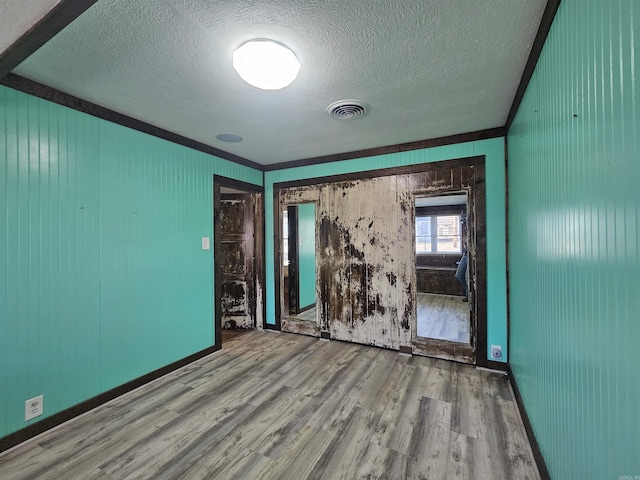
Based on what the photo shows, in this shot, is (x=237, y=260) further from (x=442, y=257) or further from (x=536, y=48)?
(x=442, y=257)

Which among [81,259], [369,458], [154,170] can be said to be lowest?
[369,458]

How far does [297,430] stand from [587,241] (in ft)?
6.33

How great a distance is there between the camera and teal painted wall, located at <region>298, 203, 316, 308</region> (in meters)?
4.79

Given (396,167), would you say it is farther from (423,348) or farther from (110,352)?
(110,352)

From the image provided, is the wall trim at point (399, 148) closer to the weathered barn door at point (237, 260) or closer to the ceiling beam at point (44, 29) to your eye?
the weathered barn door at point (237, 260)

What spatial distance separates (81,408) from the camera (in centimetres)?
205

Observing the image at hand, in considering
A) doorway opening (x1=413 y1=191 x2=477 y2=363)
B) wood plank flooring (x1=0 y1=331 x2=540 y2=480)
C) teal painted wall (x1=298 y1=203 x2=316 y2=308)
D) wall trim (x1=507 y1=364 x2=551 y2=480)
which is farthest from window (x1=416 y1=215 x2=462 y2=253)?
wall trim (x1=507 y1=364 x2=551 y2=480)

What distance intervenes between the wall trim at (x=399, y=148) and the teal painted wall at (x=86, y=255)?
4.34ft

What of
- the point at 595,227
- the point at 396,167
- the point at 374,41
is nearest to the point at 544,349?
the point at 595,227

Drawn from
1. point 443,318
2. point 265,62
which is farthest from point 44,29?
point 443,318

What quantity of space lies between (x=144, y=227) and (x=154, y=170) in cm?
55

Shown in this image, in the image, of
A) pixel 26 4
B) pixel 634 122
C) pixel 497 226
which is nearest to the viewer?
pixel 634 122

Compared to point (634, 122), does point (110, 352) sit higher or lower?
lower

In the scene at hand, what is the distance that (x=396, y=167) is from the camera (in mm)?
3188
